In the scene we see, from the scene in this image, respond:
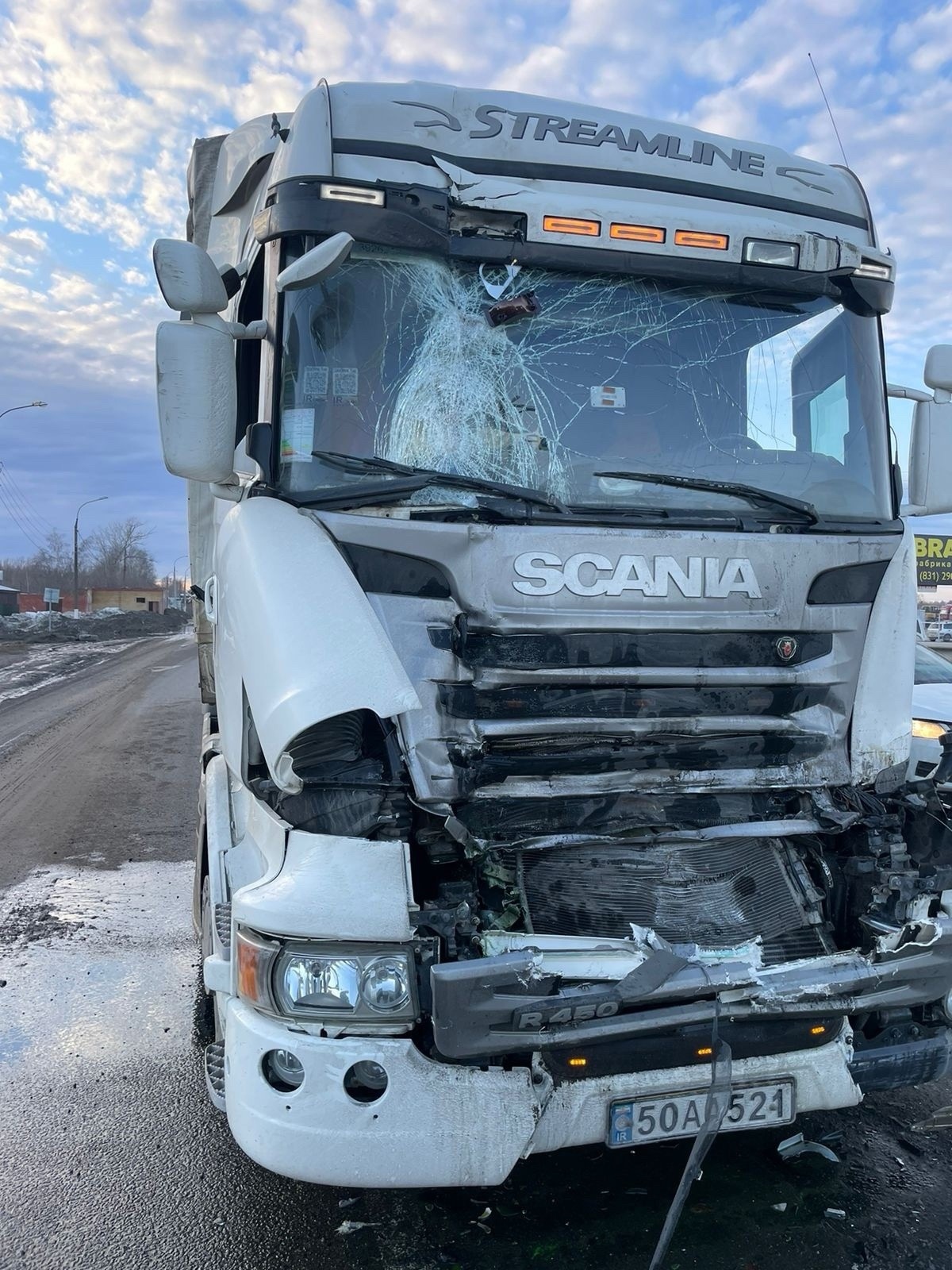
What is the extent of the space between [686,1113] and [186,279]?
317 centimetres

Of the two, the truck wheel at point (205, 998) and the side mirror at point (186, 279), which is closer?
the side mirror at point (186, 279)

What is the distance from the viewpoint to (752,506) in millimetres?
3475

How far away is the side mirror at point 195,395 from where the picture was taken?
324 cm

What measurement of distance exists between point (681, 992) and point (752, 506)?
1.79 metres

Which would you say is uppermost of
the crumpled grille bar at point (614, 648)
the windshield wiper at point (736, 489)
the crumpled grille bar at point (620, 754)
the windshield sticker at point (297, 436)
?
the windshield sticker at point (297, 436)

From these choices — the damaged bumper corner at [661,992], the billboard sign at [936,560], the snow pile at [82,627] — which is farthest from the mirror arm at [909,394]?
the billboard sign at [936,560]

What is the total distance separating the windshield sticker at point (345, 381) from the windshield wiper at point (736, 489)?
102 cm

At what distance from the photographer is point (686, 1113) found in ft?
8.96

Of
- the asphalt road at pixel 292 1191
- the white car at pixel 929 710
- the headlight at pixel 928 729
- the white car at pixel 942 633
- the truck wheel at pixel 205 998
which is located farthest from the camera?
the white car at pixel 942 633

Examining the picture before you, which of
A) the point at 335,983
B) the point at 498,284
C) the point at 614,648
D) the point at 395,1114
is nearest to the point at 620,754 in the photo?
the point at 614,648

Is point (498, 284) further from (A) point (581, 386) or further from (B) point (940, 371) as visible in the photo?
(B) point (940, 371)

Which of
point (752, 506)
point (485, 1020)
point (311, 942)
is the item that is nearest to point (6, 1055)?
point (311, 942)

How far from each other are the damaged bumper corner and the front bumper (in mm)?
136

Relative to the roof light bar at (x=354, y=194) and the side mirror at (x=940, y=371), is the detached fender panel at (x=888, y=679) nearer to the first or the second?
the side mirror at (x=940, y=371)
